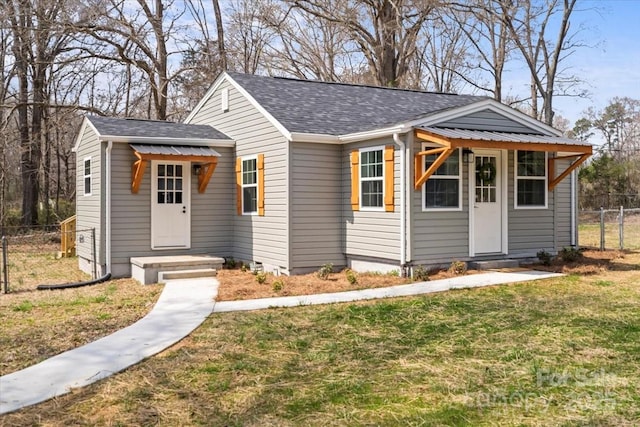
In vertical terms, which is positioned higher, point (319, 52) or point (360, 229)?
point (319, 52)

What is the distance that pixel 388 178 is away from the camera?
9.54 metres

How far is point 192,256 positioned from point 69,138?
724 inches

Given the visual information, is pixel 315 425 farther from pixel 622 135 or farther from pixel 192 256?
pixel 622 135

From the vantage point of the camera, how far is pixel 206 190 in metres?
11.8

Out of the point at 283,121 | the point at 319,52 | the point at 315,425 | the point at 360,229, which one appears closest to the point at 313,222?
the point at 360,229

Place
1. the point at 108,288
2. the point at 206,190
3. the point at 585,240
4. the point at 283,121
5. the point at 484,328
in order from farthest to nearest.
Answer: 1. the point at 585,240
2. the point at 206,190
3. the point at 283,121
4. the point at 108,288
5. the point at 484,328

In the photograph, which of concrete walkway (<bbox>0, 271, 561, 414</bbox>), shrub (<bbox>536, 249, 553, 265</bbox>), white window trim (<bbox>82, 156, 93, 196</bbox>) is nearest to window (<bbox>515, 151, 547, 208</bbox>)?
shrub (<bbox>536, 249, 553, 265</bbox>)

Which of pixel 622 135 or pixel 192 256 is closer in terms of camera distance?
pixel 192 256

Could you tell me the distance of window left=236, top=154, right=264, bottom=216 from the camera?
1099 centimetres

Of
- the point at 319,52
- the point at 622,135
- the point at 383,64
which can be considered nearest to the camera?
the point at 383,64

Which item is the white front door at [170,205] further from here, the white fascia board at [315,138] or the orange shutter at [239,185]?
the white fascia board at [315,138]

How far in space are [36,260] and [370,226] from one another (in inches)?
363

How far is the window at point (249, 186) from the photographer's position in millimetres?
11328

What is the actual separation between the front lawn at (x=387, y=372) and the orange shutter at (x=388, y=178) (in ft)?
9.23
